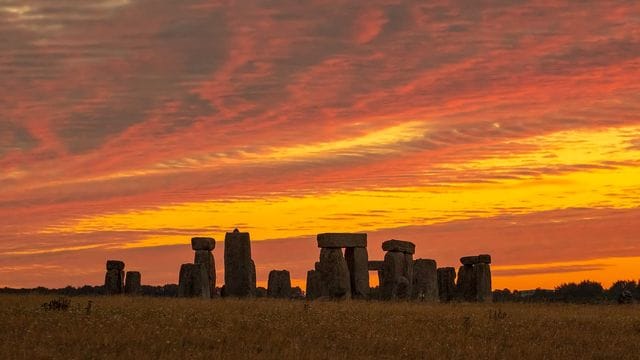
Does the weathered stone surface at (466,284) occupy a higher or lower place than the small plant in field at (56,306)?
higher

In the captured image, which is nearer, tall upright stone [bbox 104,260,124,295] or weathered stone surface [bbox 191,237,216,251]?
weathered stone surface [bbox 191,237,216,251]

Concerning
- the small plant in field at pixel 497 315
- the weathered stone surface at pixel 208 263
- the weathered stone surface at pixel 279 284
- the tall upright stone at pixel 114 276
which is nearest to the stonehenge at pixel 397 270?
the weathered stone surface at pixel 208 263

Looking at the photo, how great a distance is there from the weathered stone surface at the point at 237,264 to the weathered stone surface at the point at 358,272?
475 centimetres

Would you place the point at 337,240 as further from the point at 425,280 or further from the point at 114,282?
the point at 114,282

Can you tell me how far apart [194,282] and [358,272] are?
7838 mm

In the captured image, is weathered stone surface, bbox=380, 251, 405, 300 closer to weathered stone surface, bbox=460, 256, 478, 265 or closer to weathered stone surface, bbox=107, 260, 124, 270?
weathered stone surface, bbox=460, 256, 478, 265

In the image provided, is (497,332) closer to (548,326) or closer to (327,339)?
(548,326)

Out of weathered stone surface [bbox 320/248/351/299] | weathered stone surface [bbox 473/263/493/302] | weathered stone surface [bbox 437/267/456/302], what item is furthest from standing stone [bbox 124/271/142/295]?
weathered stone surface [bbox 473/263/493/302]

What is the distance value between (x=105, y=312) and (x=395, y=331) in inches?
355

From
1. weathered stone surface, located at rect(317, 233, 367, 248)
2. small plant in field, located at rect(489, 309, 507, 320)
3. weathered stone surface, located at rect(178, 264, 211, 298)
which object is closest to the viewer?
small plant in field, located at rect(489, 309, 507, 320)

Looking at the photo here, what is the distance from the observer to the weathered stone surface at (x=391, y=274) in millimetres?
51094

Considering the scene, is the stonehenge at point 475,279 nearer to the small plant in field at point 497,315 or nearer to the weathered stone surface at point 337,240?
the weathered stone surface at point 337,240

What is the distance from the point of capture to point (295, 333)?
93.1ft

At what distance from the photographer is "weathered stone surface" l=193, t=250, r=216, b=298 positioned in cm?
5103
